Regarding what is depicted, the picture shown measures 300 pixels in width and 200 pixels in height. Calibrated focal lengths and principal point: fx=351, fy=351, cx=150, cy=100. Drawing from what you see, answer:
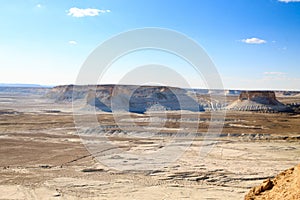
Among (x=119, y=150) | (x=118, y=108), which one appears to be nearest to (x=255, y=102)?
(x=118, y=108)

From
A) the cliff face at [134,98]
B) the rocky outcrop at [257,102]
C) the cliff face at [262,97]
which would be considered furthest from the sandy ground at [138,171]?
the cliff face at [262,97]

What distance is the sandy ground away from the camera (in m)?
15.3

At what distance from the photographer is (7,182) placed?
54.6 feet

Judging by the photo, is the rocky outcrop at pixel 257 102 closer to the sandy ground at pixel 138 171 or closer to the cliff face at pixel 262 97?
the cliff face at pixel 262 97

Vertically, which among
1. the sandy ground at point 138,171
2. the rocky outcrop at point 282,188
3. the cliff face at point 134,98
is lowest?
the sandy ground at point 138,171

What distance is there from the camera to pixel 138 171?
19047 mm

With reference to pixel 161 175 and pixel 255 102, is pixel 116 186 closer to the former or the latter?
pixel 161 175

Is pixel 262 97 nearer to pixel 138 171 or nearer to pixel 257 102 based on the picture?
pixel 257 102

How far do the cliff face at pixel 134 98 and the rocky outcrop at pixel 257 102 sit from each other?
8193 mm

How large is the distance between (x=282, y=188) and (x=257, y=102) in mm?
65629

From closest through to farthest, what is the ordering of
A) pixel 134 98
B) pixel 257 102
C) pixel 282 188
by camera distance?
pixel 282 188, pixel 257 102, pixel 134 98

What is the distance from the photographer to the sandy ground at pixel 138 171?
604 inches

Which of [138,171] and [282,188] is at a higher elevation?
[282,188]

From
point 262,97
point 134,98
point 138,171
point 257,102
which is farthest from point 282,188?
point 134,98
